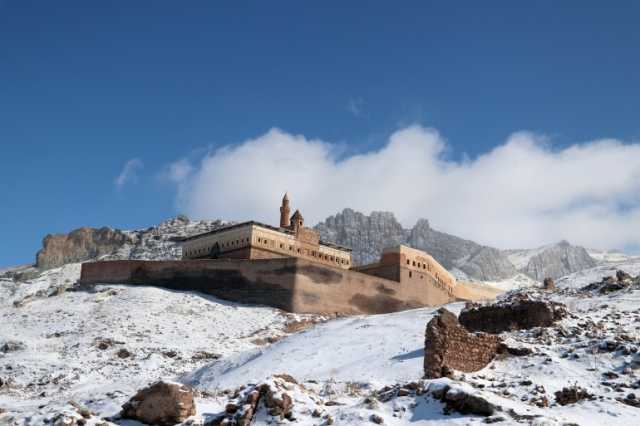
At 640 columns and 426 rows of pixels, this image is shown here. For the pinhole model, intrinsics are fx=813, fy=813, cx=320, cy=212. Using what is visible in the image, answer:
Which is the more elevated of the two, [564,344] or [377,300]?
[377,300]

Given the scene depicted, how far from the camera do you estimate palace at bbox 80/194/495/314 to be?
5181 centimetres

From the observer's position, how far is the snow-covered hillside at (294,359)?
13227 mm

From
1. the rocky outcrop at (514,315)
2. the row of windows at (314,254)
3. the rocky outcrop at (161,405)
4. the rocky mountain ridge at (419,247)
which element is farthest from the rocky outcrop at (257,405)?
the rocky mountain ridge at (419,247)

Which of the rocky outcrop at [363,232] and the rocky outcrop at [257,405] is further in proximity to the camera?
the rocky outcrop at [363,232]

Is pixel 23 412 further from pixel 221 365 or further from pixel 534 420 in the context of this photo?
pixel 221 365

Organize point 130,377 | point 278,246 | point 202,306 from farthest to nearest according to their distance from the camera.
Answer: point 278,246 < point 202,306 < point 130,377

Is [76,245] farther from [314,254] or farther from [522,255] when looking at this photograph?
[522,255]

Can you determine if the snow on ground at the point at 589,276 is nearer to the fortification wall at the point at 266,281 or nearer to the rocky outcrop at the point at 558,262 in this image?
the fortification wall at the point at 266,281

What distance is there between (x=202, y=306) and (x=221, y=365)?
19716mm

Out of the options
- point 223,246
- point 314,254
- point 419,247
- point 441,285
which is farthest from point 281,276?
point 419,247

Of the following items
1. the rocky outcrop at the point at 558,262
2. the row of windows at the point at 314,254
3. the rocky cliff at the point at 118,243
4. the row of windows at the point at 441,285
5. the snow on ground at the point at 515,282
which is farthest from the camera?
the rocky outcrop at the point at 558,262

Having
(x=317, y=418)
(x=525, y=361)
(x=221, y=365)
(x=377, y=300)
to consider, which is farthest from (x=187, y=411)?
(x=377, y=300)

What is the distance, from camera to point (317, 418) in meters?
12.8

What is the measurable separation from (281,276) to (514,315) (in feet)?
102
